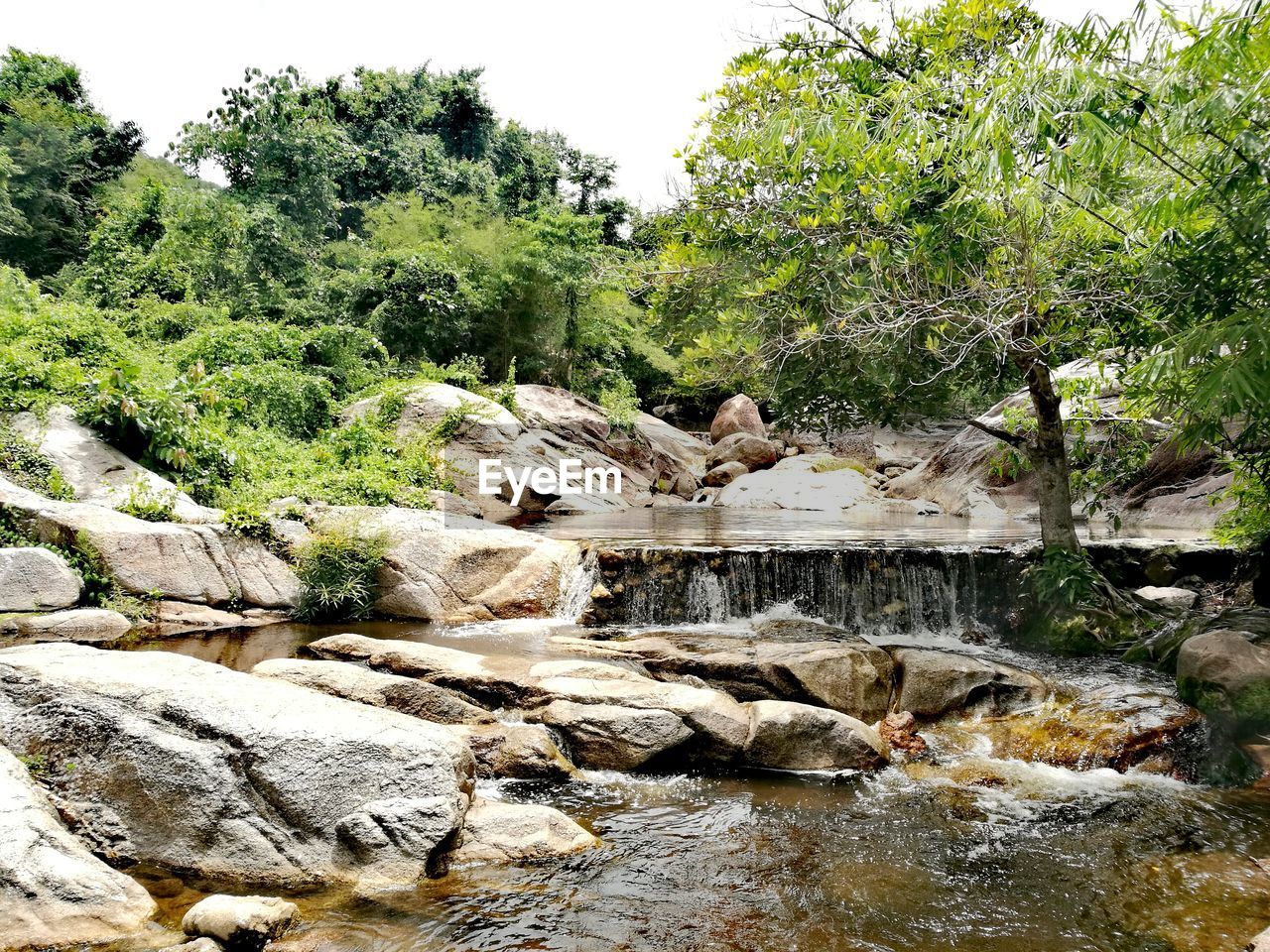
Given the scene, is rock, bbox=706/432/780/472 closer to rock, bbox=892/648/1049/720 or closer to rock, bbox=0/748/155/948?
rock, bbox=892/648/1049/720

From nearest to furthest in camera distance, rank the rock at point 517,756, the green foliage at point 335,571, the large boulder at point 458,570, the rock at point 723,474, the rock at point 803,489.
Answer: the rock at point 517,756
the green foliage at point 335,571
the large boulder at point 458,570
the rock at point 803,489
the rock at point 723,474

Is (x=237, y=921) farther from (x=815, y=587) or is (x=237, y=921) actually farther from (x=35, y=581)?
(x=815, y=587)

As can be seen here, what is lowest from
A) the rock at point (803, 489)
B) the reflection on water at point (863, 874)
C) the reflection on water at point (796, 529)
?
the reflection on water at point (863, 874)

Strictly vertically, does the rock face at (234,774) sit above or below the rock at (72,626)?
below

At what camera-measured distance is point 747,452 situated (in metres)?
24.7

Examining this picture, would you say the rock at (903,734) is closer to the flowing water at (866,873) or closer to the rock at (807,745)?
the flowing water at (866,873)

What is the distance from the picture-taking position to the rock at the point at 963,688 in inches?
273

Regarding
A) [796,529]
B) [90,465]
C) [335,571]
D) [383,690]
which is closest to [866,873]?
[383,690]

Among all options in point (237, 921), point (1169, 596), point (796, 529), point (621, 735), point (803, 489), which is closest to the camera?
point (237, 921)

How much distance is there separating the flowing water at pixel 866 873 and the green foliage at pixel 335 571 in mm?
4645

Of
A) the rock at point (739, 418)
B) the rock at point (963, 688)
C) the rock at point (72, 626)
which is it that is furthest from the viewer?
the rock at point (739, 418)

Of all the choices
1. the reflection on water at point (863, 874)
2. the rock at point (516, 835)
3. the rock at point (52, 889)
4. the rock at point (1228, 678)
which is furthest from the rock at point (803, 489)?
the rock at point (52, 889)

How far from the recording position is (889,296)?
21.7ft

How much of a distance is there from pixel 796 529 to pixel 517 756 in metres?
9.49
